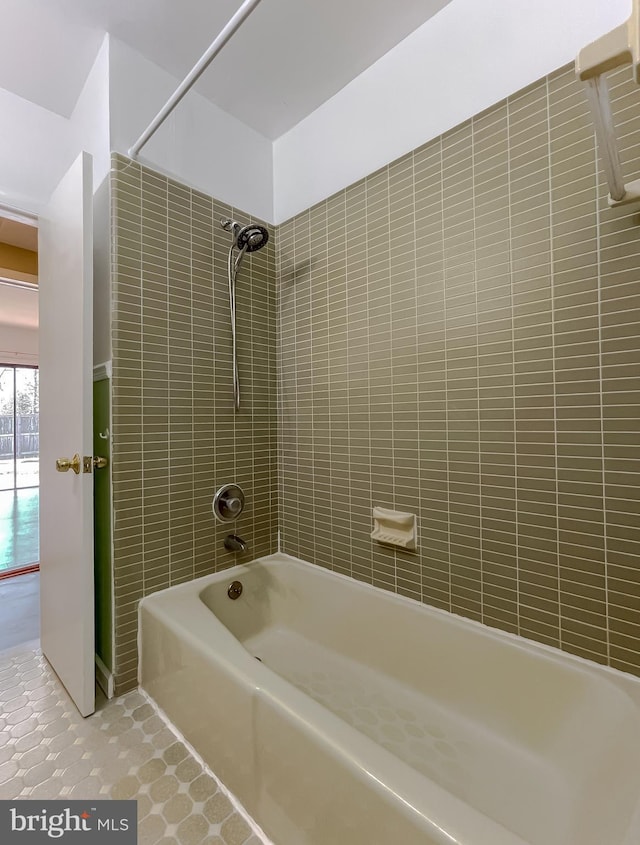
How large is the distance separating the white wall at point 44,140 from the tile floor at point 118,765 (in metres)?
2.00

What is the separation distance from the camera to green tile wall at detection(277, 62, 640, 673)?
39.4 inches

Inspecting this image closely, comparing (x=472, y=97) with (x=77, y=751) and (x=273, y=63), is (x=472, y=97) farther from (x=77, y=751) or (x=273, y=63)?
(x=77, y=751)

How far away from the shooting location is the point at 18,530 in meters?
3.74

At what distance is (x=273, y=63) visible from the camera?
5.07ft

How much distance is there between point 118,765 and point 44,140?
2.46 meters

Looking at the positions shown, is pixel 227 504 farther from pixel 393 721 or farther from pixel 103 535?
pixel 393 721

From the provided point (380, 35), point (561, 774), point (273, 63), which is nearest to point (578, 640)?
point (561, 774)

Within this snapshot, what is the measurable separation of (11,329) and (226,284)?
560 cm

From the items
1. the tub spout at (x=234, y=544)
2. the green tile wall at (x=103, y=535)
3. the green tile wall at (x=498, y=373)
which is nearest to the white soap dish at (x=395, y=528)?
the green tile wall at (x=498, y=373)

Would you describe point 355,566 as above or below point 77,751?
above

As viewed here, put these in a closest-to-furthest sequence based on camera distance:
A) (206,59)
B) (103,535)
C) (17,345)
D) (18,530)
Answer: (206,59), (103,535), (18,530), (17,345)

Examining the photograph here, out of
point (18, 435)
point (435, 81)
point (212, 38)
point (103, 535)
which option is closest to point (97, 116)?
point (212, 38)

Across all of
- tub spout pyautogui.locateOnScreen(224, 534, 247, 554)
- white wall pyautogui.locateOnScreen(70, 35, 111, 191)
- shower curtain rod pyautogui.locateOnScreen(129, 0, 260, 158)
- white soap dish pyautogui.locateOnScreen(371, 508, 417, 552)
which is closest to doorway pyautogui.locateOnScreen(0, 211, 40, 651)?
white wall pyautogui.locateOnScreen(70, 35, 111, 191)

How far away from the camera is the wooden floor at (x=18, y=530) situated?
115 inches
